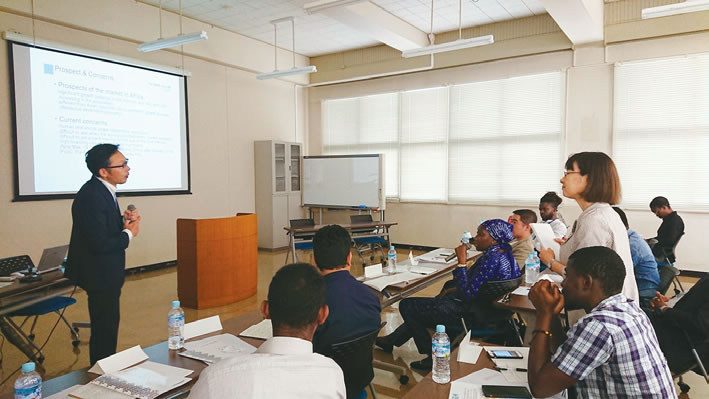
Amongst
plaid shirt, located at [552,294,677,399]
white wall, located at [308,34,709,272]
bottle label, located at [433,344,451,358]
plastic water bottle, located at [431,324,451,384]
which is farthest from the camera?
white wall, located at [308,34,709,272]

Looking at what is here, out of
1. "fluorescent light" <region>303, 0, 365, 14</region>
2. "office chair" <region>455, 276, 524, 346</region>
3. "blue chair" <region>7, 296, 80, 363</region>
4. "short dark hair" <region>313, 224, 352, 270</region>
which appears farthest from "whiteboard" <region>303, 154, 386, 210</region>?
"short dark hair" <region>313, 224, 352, 270</region>

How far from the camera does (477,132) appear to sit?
7816 mm

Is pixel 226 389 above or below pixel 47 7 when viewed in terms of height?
below

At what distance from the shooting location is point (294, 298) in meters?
1.21

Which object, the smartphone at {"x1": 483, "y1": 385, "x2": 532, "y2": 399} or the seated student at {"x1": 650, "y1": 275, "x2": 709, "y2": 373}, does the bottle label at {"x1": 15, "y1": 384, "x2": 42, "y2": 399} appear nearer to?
the smartphone at {"x1": 483, "y1": 385, "x2": 532, "y2": 399}

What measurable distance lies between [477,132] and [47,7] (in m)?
6.60

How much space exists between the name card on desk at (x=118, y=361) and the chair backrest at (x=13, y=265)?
2.35 m

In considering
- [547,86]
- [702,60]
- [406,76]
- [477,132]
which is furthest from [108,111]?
[702,60]

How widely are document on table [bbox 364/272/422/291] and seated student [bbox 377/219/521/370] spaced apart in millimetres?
172

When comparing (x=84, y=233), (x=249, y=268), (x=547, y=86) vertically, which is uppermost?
(x=547, y=86)

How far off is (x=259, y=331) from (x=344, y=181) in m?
6.83

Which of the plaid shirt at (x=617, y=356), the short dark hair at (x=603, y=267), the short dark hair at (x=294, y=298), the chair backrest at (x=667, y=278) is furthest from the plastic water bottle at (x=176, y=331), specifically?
the chair backrest at (x=667, y=278)

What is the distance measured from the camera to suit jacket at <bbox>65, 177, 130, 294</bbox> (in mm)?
2510

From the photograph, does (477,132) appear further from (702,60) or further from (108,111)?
(108,111)
